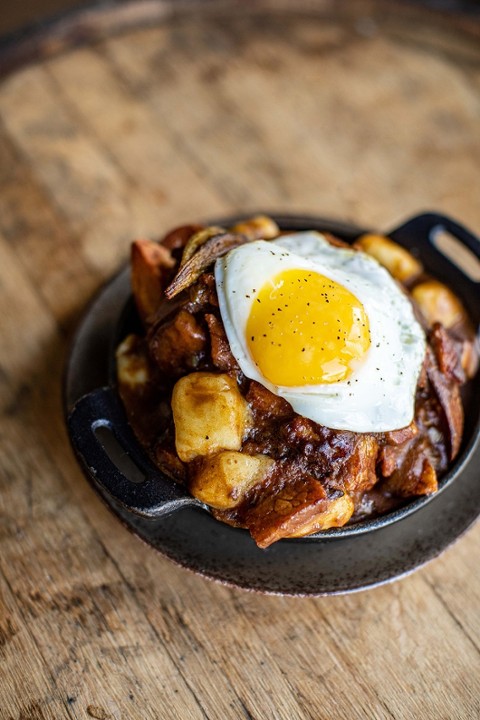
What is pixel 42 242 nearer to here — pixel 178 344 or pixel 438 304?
pixel 178 344

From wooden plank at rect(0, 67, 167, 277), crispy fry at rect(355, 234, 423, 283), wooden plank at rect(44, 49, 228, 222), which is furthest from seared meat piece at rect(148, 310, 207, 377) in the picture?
wooden plank at rect(44, 49, 228, 222)

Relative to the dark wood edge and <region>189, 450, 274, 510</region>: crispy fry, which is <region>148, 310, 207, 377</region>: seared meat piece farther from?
the dark wood edge

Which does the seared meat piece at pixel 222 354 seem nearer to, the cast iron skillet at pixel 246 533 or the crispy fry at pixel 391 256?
the cast iron skillet at pixel 246 533

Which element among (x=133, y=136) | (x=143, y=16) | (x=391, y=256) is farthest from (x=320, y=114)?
(x=391, y=256)

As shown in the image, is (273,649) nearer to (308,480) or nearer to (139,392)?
(308,480)

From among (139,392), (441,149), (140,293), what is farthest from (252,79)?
(139,392)

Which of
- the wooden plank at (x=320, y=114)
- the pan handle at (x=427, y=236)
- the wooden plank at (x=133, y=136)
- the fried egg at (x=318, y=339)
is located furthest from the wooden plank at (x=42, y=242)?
the pan handle at (x=427, y=236)
